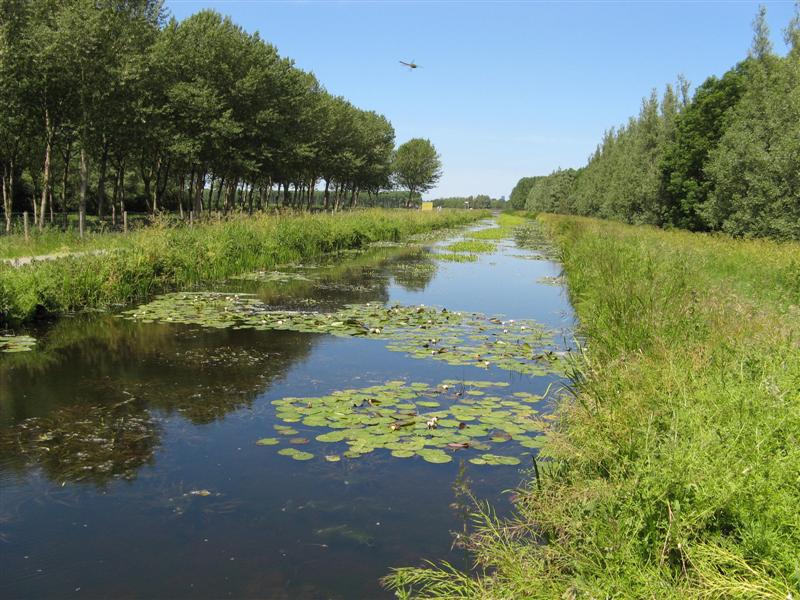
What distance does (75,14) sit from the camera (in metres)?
19.9

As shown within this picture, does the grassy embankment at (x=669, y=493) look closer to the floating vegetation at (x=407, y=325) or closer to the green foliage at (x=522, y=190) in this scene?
the floating vegetation at (x=407, y=325)

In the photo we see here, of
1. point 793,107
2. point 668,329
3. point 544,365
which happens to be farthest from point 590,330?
point 793,107

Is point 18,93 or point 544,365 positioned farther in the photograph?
point 18,93

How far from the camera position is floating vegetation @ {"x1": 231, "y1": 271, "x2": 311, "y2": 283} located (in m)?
16.1


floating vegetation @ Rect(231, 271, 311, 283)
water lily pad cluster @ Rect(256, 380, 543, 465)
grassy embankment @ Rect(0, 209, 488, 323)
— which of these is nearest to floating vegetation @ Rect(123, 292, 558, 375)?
grassy embankment @ Rect(0, 209, 488, 323)

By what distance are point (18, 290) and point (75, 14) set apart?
15383 millimetres

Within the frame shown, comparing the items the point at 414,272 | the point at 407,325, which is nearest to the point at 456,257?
the point at 414,272

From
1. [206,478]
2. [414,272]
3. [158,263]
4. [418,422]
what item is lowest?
[206,478]

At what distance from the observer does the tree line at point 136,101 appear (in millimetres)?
20359

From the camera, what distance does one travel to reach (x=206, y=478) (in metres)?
4.69

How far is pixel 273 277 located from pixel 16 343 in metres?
8.45

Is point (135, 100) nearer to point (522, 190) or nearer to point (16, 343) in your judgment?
point (16, 343)

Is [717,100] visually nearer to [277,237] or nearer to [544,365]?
[277,237]

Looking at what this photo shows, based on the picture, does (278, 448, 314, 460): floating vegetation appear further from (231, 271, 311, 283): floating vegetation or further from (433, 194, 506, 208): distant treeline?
(433, 194, 506, 208): distant treeline
